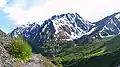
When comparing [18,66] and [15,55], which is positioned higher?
[15,55]

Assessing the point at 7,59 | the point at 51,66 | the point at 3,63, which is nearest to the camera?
the point at 3,63

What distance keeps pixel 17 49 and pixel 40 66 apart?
9.26 metres

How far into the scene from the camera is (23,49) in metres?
58.3

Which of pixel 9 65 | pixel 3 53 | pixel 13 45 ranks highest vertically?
pixel 13 45

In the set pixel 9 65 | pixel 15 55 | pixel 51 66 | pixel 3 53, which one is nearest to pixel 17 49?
pixel 15 55

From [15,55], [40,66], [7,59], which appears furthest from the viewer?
[40,66]

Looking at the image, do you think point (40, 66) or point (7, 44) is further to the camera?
point (40, 66)

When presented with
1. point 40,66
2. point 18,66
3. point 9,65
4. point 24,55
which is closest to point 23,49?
point 24,55

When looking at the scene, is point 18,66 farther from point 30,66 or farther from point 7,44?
point 7,44

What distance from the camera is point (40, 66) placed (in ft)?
209

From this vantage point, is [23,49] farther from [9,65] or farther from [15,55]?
[9,65]

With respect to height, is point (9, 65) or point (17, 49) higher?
point (17, 49)

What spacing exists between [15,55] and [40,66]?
967 cm

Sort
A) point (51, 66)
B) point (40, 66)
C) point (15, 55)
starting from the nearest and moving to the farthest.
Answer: point (15, 55)
point (40, 66)
point (51, 66)
